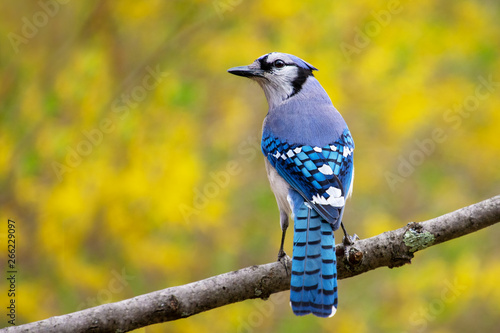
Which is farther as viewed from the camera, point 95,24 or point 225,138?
point 225,138

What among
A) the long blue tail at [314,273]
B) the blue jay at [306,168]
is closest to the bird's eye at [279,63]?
the blue jay at [306,168]

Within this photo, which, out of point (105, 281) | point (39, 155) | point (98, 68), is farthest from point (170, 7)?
point (105, 281)

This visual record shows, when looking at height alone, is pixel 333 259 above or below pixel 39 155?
below

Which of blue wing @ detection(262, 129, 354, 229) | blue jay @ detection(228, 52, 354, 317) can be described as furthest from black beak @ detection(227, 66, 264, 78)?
blue wing @ detection(262, 129, 354, 229)

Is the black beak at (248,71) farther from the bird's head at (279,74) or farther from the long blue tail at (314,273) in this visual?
the long blue tail at (314,273)

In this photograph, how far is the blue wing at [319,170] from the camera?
3182 millimetres

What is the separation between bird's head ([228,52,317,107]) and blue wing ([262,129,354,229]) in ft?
1.76

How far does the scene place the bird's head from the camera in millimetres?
4148

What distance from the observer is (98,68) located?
17.2ft

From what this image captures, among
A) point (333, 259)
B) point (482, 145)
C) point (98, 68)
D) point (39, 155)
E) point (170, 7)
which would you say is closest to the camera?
point (333, 259)

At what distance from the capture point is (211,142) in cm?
600

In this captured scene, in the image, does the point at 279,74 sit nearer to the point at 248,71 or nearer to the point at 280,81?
the point at 280,81

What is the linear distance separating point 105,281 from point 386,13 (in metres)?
3.67

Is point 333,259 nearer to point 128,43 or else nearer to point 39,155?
point 39,155
